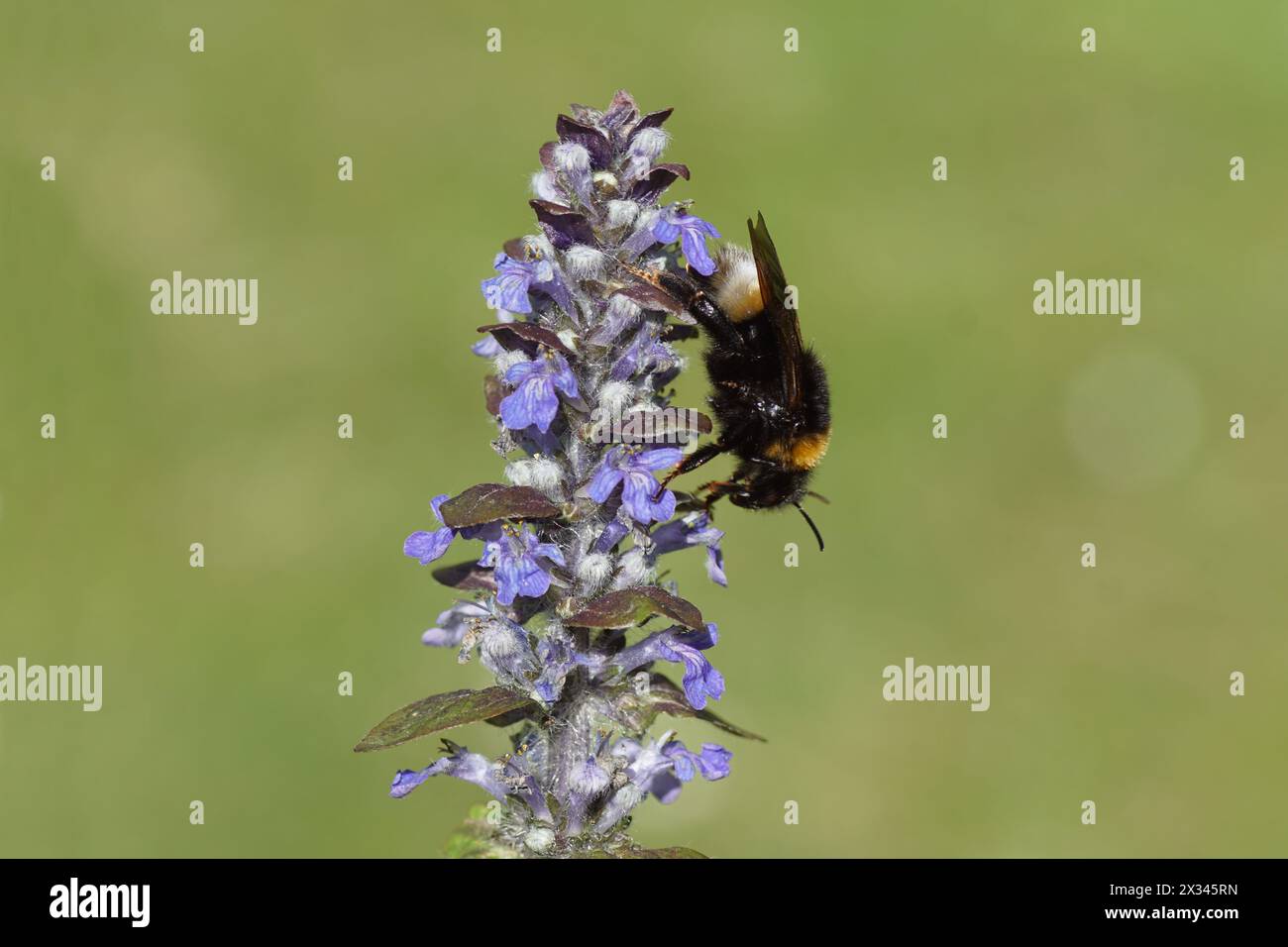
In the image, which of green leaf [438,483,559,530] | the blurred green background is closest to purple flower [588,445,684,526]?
green leaf [438,483,559,530]

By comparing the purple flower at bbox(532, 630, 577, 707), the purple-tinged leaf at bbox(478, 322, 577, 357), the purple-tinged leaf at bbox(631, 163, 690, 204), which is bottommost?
the purple flower at bbox(532, 630, 577, 707)

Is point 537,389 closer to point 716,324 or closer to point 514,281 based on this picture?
point 514,281

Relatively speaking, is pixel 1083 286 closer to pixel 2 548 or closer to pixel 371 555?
pixel 371 555

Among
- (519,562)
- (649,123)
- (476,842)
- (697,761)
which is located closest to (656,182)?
(649,123)

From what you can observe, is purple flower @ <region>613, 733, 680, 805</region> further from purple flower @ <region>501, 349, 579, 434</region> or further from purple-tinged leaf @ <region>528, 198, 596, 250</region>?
purple-tinged leaf @ <region>528, 198, 596, 250</region>

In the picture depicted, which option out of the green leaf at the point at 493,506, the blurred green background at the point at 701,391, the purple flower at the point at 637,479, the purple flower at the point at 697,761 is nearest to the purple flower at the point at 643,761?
the purple flower at the point at 697,761

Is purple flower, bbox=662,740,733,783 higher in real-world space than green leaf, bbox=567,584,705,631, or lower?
lower
